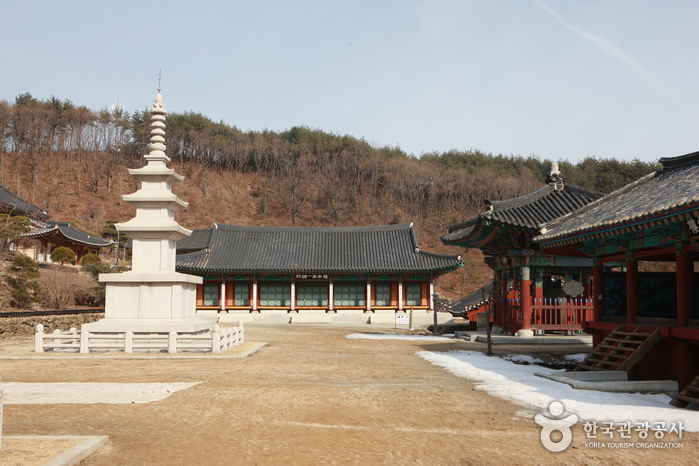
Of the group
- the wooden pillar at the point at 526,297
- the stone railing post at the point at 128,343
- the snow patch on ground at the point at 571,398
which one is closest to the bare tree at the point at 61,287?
the stone railing post at the point at 128,343

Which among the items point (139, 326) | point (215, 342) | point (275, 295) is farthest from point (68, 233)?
point (215, 342)

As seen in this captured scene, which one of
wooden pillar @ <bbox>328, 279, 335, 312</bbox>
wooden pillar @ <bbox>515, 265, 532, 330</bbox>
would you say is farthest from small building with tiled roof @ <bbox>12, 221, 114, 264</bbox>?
wooden pillar @ <bbox>515, 265, 532, 330</bbox>

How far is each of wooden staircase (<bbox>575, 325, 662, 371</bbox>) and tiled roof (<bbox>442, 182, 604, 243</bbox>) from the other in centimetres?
793

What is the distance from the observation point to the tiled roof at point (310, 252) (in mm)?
36500

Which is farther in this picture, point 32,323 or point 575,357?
point 32,323

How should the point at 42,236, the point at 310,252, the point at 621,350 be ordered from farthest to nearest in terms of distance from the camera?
1. the point at 42,236
2. the point at 310,252
3. the point at 621,350

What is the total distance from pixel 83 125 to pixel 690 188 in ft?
251

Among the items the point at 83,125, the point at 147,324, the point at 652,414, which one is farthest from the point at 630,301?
the point at 83,125

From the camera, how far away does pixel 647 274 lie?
1237cm

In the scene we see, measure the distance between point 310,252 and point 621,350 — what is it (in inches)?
1164

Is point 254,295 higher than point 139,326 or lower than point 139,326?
higher

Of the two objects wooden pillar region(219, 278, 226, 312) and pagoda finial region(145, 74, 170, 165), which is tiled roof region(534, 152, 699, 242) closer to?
pagoda finial region(145, 74, 170, 165)

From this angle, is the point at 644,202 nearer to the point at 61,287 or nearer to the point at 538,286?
the point at 538,286

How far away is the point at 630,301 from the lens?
11.5 m
